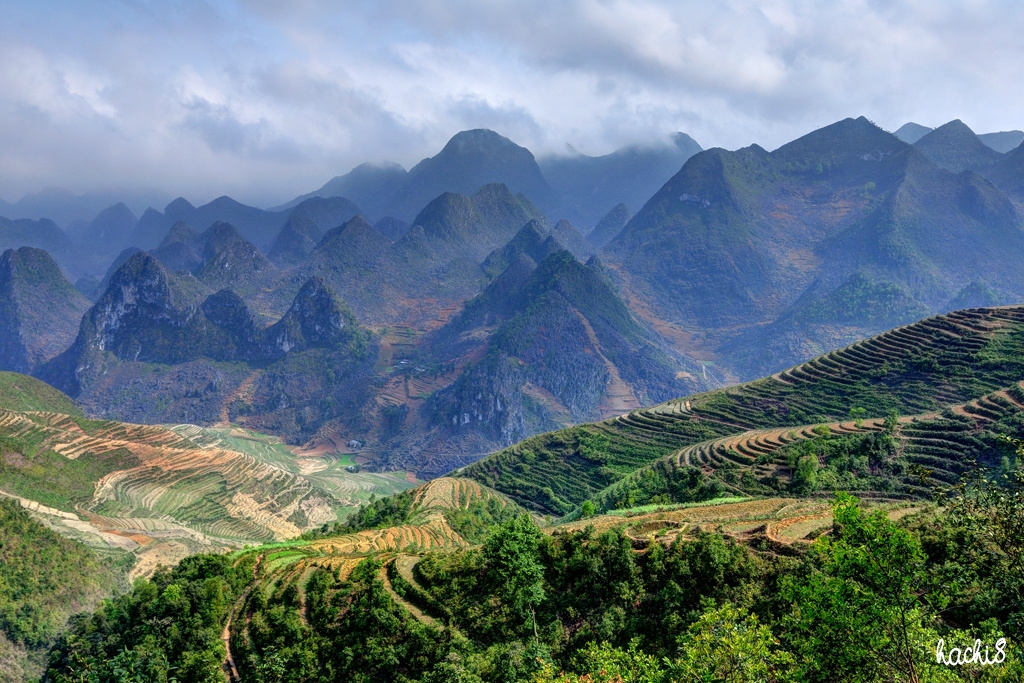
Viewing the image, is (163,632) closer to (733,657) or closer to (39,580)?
(39,580)

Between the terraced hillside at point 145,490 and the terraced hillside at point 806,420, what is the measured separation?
43358mm

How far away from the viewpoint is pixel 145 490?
10575cm

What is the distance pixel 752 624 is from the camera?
20.6 metres

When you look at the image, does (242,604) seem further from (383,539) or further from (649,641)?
(649,641)

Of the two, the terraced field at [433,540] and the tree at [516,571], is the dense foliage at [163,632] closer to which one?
the terraced field at [433,540]

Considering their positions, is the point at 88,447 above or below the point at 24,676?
above

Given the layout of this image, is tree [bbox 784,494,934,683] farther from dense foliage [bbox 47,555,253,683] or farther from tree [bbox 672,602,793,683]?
dense foliage [bbox 47,555,253,683]

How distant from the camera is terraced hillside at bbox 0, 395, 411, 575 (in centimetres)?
8950

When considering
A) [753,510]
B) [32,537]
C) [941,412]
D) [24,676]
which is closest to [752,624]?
[753,510]

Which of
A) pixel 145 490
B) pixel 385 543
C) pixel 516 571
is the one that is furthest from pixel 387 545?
pixel 145 490

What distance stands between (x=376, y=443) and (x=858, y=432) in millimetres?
149435

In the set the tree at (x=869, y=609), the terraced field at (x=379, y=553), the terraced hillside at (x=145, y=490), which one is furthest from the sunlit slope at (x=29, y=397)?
the tree at (x=869, y=609)

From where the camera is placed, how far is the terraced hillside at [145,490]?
89500mm

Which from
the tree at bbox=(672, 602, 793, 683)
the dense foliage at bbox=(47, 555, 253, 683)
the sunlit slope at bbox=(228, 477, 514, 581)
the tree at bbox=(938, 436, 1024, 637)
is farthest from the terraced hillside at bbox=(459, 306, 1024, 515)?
the dense foliage at bbox=(47, 555, 253, 683)
